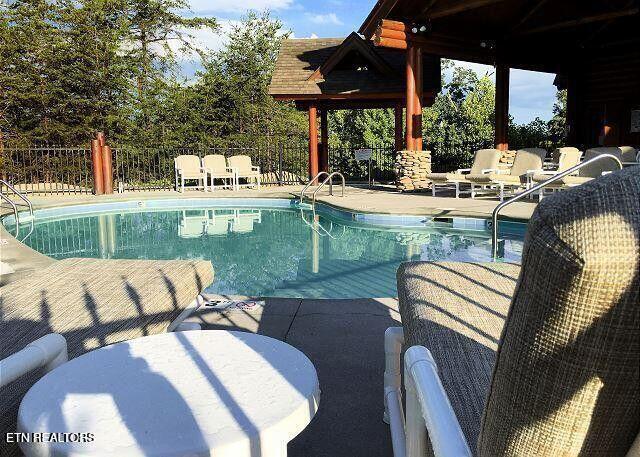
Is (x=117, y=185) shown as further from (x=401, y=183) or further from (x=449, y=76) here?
(x=449, y=76)

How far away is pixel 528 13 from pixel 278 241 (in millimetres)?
8143

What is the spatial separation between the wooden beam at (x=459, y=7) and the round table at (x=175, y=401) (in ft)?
33.8

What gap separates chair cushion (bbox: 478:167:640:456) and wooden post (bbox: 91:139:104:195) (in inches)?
570

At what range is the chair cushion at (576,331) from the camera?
1.88ft

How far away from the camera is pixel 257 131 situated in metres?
22.0

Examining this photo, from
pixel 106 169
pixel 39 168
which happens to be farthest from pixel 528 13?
pixel 39 168

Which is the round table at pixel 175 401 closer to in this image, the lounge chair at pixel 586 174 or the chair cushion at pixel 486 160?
the lounge chair at pixel 586 174

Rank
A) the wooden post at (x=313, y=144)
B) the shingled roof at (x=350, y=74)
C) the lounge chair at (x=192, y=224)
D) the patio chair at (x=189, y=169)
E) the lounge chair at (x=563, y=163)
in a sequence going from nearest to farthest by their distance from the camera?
the lounge chair at (x=192, y=224) → the lounge chair at (x=563, y=163) → the patio chair at (x=189, y=169) → the shingled roof at (x=350, y=74) → the wooden post at (x=313, y=144)

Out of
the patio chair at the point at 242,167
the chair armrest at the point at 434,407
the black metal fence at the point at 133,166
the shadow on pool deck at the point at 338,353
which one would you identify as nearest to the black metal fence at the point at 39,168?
the black metal fence at the point at 133,166

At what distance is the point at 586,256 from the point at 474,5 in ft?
36.7

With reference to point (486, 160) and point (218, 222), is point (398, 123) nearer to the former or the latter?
point (486, 160)

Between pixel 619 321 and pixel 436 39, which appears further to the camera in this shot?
pixel 436 39

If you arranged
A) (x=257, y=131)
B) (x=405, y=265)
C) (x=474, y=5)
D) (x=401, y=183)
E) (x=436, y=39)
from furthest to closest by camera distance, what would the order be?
(x=257, y=131) → (x=401, y=183) → (x=436, y=39) → (x=474, y=5) → (x=405, y=265)

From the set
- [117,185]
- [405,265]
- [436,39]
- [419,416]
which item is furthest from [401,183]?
[419,416]
